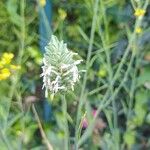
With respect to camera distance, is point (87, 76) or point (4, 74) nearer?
point (4, 74)

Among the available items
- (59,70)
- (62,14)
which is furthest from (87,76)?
(59,70)

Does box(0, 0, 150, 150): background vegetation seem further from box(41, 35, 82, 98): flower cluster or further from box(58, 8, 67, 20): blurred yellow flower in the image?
box(41, 35, 82, 98): flower cluster

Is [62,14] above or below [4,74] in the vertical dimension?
above

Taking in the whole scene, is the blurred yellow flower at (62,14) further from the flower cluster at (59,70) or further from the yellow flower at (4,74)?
the flower cluster at (59,70)

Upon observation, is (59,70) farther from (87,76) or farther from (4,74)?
(87,76)

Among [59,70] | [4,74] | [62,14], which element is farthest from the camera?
[62,14]

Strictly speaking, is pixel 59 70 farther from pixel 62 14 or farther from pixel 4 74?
pixel 62 14

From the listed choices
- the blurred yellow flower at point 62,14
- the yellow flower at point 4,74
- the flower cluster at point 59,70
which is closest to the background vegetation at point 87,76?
the blurred yellow flower at point 62,14

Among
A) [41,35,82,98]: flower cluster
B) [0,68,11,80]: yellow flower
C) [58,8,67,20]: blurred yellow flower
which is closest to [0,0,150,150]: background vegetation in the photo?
[58,8,67,20]: blurred yellow flower

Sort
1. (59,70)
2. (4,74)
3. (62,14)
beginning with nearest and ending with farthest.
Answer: (59,70) → (4,74) → (62,14)

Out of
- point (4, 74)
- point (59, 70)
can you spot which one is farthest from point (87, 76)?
point (59, 70)
